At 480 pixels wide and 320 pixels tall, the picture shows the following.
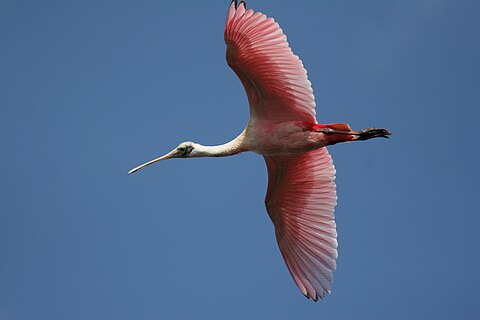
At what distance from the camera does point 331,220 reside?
11.8 metres

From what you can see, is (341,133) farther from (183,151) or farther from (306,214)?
(183,151)

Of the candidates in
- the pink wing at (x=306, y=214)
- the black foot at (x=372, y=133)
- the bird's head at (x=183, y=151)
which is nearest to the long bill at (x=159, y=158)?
the bird's head at (x=183, y=151)

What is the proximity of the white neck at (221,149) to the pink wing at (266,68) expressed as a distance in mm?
466

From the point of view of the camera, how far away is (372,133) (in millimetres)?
11141

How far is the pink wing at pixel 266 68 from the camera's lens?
10195 millimetres

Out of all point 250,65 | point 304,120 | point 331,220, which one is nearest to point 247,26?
point 250,65

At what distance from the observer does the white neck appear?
11.4 metres

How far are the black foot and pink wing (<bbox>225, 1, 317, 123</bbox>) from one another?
0.66 metres

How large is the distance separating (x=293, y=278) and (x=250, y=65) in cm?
299

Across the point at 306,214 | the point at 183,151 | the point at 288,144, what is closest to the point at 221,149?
the point at 183,151

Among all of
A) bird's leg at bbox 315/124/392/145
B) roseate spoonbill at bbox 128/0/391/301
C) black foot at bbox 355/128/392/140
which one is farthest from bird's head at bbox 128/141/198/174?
black foot at bbox 355/128/392/140

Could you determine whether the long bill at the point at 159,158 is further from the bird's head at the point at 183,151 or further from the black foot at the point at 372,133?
the black foot at the point at 372,133

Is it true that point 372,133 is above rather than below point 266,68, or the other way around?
below

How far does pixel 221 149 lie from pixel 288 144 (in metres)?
0.95
